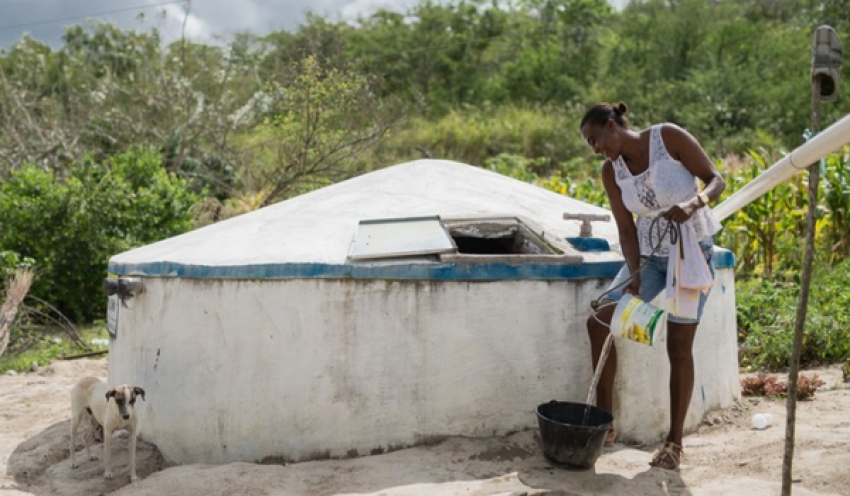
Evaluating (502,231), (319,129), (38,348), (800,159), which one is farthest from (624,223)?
(319,129)

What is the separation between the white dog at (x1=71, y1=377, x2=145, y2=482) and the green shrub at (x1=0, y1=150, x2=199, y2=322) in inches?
224

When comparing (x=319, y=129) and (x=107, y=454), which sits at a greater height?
(x=319, y=129)

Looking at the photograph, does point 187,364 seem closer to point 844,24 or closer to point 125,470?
point 125,470

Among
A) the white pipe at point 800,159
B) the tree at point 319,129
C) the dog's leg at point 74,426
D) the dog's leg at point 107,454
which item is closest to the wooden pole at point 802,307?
the white pipe at point 800,159

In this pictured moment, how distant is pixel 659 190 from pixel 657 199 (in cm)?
5

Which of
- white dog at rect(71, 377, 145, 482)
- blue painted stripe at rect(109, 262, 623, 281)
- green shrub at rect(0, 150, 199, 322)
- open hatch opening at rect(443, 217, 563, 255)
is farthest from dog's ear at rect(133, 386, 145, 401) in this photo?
green shrub at rect(0, 150, 199, 322)

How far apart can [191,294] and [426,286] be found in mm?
1387

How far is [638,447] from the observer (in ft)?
15.5

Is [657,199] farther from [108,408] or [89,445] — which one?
[89,445]

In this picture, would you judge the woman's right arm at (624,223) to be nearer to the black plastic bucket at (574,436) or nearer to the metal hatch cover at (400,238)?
the black plastic bucket at (574,436)

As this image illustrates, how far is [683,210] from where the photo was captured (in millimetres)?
3850

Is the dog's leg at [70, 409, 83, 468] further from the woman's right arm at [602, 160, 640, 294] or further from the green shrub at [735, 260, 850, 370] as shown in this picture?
the green shrub at [735, 260, 850, 370]

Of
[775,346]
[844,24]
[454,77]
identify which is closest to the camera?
[775,346]

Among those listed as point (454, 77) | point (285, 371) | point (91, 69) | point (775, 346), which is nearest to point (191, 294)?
point (285, 371)
